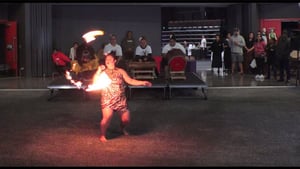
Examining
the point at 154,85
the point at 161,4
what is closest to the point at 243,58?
the point at 161,4

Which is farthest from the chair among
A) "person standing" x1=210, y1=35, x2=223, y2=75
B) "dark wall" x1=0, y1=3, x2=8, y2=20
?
"dark wall" x1=0, y1=3, x2=8, y2=20

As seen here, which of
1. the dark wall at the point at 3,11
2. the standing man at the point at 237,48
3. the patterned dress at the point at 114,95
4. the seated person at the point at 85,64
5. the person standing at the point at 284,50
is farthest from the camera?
the dark wall at the point at 3,11

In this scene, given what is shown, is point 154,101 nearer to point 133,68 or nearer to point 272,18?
point 133,68

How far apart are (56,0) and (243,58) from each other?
26.7ft

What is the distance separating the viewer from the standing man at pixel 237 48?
18328 millimetres

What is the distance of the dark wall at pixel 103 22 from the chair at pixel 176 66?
8026 millimetres

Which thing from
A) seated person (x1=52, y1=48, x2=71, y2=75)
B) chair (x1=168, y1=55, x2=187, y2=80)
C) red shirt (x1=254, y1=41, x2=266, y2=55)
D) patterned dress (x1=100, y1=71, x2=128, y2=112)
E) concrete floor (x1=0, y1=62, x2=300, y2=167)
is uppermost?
red shirt (x1=254, y1=41, x2=266, y2=55)

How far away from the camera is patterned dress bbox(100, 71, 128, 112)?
737 cm

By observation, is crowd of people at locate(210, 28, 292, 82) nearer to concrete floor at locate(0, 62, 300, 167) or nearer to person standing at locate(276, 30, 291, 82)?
person standing at locate(276, 30, 291, 82)

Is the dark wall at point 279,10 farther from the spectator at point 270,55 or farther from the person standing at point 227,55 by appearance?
the spectator at point 270,55

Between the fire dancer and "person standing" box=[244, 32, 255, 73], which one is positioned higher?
"person standing" box=[244, 32, 255, 73]

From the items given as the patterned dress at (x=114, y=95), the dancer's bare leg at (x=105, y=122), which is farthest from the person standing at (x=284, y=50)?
the dancer's bare leg at (x=105, y=122)

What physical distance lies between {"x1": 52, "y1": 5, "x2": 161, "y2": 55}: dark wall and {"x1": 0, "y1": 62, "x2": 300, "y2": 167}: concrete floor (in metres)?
7.50

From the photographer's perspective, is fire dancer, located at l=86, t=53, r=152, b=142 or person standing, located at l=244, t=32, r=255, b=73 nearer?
fire dancer, located at l=86, t=53, r=152, b=142
